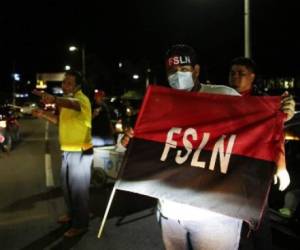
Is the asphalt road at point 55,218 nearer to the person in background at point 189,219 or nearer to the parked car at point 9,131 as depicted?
the person in background at point 189,219

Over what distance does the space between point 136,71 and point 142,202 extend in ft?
145

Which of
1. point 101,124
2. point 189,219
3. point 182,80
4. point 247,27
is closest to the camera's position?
point 189,219

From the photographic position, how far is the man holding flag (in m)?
2.86

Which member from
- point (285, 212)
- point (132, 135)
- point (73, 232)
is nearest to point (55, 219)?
point (73, 232)

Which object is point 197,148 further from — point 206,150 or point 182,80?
point 182,80

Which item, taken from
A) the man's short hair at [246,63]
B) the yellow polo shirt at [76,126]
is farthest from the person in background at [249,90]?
the yellow polo shirt at [76,126]

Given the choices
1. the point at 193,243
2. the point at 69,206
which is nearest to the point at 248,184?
the point at 193,243

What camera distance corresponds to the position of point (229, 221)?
113 inches

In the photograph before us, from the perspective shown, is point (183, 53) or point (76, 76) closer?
point (183, 53)

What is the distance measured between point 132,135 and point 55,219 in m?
4.20

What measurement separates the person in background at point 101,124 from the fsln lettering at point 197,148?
17.4ft

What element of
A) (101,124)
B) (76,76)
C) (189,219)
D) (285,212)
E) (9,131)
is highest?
(76,76)

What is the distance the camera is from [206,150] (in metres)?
2.92

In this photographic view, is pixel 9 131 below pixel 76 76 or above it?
below
